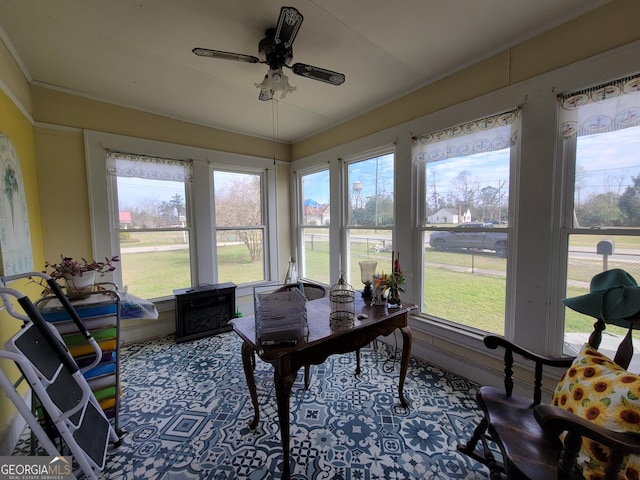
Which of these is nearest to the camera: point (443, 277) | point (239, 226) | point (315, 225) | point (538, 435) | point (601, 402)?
point (601, 402)

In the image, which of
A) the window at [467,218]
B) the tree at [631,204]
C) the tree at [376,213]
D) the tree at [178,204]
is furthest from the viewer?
the tree at [178,204]

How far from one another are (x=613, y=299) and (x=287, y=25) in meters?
2.28

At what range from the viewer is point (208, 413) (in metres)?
1.94

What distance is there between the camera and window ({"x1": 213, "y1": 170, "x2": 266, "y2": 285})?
377 cm

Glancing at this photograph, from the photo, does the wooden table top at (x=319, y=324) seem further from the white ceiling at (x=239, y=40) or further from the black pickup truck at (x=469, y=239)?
the white ceiling at (x=239, y=40)

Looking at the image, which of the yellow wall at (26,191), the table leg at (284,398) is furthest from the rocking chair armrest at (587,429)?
the yellow wall at (26,191)

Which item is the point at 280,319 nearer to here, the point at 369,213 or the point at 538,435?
the point at 538,435

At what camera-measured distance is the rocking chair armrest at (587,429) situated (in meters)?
0.85

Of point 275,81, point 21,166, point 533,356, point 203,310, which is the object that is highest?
point 275,81

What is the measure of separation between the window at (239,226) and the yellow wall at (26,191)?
5.72 ft

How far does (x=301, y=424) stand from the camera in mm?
1831

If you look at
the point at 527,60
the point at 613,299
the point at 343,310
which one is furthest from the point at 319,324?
the point at 527,60

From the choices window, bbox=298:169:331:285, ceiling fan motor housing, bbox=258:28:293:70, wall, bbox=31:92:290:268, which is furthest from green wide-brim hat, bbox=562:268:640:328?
wall, bbox=31:92:290:268

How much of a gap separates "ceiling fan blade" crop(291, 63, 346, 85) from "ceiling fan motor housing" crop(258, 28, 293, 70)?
0.11m
